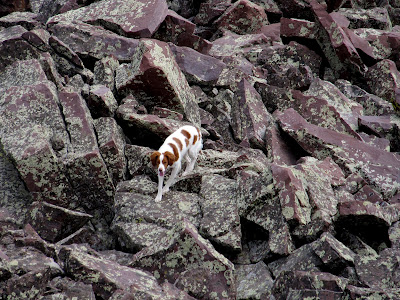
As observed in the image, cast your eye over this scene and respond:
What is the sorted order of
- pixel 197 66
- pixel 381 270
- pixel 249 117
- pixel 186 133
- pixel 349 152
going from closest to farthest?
pixel 381 270 < pixel 186 133 < pixel 349 152 < pixel 249 117 < pixel 197 66

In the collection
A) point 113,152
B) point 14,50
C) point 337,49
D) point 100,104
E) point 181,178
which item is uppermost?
point 14,50

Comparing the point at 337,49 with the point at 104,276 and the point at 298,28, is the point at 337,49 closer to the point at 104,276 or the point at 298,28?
the point at 298,28

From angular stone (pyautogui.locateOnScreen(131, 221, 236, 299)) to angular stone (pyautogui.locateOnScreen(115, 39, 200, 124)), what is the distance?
7.03 meters

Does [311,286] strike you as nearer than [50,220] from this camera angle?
Yes

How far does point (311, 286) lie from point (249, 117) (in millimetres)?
9861

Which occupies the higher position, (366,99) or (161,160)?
(161,160)

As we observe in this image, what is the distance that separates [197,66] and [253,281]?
1203 cm

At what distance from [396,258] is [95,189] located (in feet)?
26.9

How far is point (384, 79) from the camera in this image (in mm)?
22766

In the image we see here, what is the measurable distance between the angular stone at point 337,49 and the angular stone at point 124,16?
27.5 feet

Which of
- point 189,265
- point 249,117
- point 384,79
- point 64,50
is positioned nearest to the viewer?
point 189,265

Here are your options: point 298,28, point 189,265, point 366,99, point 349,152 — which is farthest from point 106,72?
point 298,28

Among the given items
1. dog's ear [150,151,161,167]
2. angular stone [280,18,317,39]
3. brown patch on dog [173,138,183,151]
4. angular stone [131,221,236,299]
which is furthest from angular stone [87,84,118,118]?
angular stone [280,18,317,39]

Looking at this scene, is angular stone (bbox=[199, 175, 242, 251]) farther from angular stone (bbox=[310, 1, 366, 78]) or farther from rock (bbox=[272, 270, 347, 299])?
angular stone (bbox=[310, 1, 366, 78])
